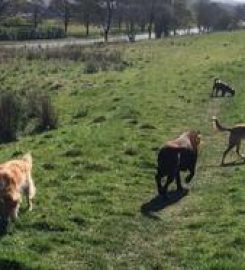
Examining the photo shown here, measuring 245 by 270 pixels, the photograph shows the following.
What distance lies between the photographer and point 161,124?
20844 mm

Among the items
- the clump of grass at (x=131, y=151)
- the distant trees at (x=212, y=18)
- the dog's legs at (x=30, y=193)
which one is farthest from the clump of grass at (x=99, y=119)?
the distant trees at (x=212, y=18)

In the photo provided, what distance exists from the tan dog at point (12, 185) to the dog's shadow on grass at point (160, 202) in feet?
7.17

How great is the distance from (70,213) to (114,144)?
5979 millimetres

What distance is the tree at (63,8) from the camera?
10225cm

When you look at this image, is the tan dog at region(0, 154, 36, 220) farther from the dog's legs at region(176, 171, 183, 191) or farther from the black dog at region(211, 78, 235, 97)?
the black dog at region(211, 78, 235, 97)

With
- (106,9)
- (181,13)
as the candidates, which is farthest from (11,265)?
(181,13)

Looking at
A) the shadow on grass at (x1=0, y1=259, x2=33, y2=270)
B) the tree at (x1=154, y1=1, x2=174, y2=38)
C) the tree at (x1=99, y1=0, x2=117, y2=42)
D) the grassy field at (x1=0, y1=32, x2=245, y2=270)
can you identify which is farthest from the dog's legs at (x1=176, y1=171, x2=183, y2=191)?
the tree at (x1=154, y1=1, x2=174, y2=38)

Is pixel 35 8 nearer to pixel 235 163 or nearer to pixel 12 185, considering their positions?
pixel 235 163

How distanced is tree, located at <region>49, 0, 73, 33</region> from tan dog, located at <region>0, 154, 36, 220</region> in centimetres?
9210

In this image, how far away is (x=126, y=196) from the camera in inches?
511

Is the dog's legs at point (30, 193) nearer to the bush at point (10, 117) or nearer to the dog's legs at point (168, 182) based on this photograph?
the dog's legs at point (168, 182)

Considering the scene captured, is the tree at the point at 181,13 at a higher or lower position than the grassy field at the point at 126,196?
lower

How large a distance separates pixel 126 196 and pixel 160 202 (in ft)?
2.29

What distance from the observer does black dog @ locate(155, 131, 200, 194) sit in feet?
42.5
